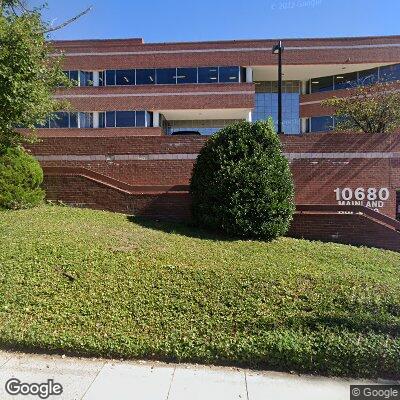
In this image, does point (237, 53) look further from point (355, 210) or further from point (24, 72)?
point (24, 72)

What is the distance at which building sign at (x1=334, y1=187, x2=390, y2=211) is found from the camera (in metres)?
13.0

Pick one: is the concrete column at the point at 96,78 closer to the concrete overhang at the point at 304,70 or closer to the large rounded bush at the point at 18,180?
the concrete overhang at the point at 304,70

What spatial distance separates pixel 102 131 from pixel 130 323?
26203mm

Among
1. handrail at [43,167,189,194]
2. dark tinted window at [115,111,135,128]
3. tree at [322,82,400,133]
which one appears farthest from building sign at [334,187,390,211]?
dark tinted window at [115,111,135,128]

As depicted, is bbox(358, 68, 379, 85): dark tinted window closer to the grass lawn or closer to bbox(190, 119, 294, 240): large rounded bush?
bbox(190, 119, 294, 240): large rounded bush

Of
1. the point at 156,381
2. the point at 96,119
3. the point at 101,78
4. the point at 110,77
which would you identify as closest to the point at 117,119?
the point at 96,119

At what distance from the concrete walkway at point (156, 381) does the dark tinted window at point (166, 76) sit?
28129 millimetres


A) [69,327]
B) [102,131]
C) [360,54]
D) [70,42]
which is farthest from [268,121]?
[70,42]

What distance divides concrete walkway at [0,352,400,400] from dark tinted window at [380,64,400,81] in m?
30.8

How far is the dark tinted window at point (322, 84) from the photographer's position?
1298 inches

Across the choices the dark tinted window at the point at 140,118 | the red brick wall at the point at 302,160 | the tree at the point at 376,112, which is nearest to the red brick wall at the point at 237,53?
the dark tinted window at the point at 140,118

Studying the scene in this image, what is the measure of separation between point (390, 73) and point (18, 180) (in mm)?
29395

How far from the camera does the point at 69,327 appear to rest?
4648mm

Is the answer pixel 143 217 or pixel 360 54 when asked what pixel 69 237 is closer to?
pixel 143 217
